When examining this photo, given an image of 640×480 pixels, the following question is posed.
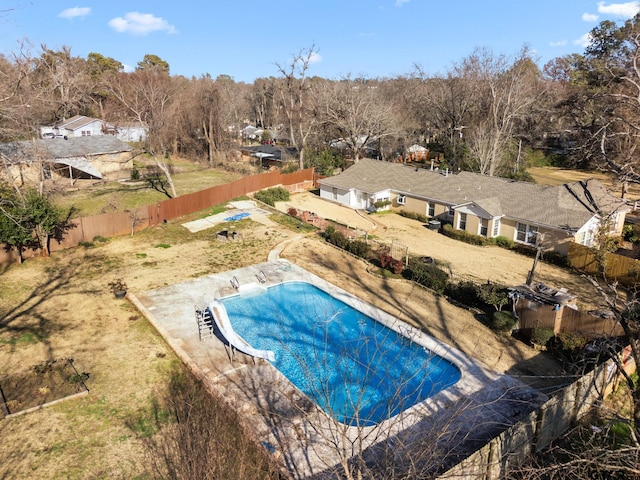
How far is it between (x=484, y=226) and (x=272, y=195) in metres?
18.4

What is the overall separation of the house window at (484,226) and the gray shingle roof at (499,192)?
2.98 feet

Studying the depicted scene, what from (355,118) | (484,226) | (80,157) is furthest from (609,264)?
(80,157)

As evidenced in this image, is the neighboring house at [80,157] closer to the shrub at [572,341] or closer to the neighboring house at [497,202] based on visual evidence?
the neighboring house at [497,202]

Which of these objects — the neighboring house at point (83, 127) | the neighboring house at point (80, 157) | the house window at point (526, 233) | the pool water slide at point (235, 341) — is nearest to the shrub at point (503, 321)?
the pool water slide at point (235, 341)

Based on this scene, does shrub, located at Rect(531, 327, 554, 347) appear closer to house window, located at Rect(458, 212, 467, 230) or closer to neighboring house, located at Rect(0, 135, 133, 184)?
house window, located at Rect(458, 212, 467, 230)

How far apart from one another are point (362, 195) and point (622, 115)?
101 ft

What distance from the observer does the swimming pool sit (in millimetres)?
14859

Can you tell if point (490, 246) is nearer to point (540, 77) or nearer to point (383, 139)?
point (383, 139)

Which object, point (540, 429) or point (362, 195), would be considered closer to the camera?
point (540, 429)

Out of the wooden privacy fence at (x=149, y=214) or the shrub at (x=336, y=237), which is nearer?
the wooden privacy fence at (x=149, y=214)

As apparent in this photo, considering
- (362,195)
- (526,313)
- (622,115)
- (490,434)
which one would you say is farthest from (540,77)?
(490,434)

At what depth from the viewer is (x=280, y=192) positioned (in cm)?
4159

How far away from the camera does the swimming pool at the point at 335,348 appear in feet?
48.8

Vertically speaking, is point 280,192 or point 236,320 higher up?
point 280,192
